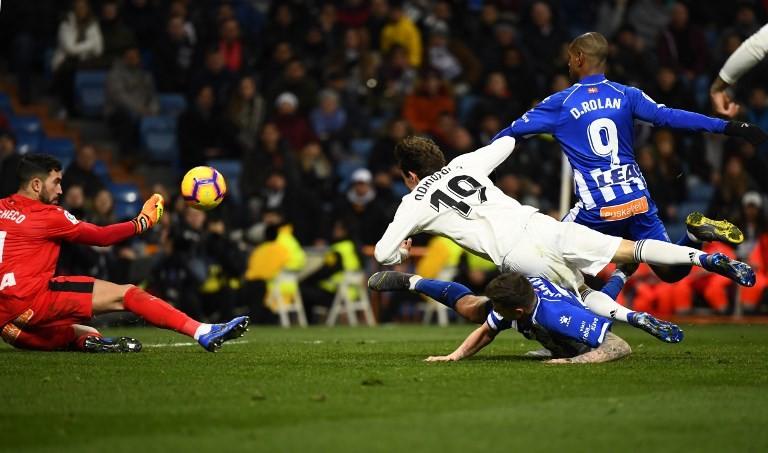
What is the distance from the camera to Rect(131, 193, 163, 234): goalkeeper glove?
1023 cm

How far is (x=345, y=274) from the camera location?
18953mm

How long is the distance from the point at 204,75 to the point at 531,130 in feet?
37.8

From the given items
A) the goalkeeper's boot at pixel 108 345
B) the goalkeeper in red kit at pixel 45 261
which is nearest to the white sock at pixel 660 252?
the goalkeeper in red kit at pixel 45 261

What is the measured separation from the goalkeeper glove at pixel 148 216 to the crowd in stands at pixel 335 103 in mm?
7212

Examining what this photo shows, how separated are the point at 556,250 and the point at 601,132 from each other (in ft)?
4.08

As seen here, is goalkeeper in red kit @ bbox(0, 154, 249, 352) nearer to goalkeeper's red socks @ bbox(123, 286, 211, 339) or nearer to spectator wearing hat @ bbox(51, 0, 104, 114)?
goalkeeper's red socks @ bbox(123, 286, 211, 339)

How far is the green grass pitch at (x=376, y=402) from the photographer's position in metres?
6.10

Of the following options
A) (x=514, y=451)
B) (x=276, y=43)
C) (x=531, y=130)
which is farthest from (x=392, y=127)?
(x=514, y=451)

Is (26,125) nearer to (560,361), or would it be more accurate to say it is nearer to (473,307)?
(473,307)

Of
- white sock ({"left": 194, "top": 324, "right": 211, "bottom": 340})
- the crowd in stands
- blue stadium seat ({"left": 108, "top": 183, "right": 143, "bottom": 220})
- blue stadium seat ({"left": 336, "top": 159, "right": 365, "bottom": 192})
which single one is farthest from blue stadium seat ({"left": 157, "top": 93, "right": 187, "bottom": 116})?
white sock ({"left": 194, "top": 324, "right": 211, "bottom": 340})

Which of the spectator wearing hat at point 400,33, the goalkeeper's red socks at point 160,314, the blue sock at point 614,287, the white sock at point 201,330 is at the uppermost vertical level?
the spectator wearing hat at point 400,33

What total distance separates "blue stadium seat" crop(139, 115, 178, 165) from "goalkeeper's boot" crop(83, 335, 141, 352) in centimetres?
1042

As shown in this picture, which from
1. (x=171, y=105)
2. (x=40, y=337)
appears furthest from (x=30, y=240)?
(x=171, y=105)

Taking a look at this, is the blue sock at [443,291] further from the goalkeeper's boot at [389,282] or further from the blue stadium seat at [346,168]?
the blue stadium seat at [346,168]
